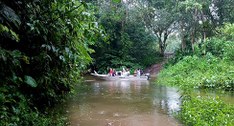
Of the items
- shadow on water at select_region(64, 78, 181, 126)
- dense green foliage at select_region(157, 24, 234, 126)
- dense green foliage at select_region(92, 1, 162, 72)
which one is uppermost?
dense green foliage at select_region(92, 1, 162, 72)

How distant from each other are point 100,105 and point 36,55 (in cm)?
429

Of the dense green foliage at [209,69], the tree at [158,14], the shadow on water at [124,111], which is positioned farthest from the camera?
the tree at [158,14]

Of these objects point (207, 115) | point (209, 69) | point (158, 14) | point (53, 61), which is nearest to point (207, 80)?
point (209, 69)

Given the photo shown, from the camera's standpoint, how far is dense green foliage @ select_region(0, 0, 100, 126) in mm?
4250

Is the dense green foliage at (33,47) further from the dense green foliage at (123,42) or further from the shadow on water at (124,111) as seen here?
the dense green foliage at (123,42)

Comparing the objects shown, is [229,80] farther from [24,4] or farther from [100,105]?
[24,4]

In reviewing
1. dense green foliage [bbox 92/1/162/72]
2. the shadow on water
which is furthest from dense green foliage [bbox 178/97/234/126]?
dense green foliage [bbox 92/1/162/72]

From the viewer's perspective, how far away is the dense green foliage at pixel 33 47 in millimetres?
4250

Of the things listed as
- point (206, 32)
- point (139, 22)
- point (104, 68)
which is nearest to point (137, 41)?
point (139, 22)

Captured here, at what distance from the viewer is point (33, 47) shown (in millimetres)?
5430

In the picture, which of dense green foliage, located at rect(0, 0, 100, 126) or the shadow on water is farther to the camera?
the shadow on water

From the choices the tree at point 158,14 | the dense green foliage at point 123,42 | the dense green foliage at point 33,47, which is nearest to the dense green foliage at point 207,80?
the dense green foliage at point 33,47

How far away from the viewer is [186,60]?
2111 cm

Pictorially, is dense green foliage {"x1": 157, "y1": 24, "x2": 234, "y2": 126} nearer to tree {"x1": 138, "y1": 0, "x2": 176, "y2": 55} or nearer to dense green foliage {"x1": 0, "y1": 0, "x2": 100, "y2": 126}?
dense green foliage {"x1": 0, "y1": 0, "x2": 100, "y2": 126}
